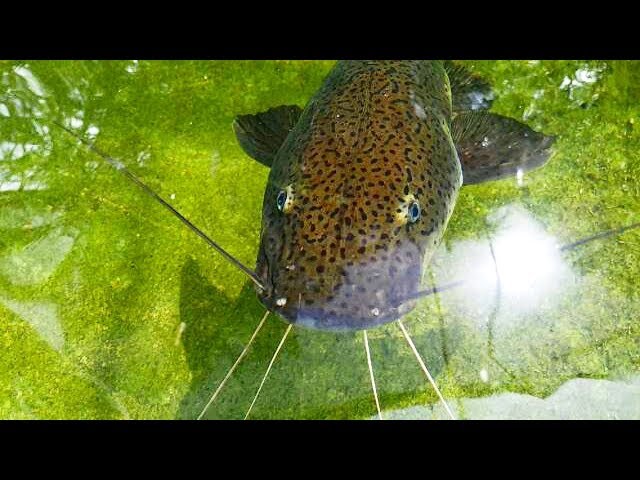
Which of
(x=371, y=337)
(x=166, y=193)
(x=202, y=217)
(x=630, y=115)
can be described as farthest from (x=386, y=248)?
(x=630, y=115)

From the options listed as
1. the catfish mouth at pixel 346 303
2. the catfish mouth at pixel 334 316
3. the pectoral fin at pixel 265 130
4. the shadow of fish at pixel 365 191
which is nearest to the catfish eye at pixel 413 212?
the shadow of fish at pixel 365 191

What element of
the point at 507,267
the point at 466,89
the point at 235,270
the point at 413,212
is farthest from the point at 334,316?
the point at 466,89

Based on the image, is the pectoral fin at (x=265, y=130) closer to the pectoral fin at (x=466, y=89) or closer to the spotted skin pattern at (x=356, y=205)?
the spotted skin pattern at (x=356, y=205)

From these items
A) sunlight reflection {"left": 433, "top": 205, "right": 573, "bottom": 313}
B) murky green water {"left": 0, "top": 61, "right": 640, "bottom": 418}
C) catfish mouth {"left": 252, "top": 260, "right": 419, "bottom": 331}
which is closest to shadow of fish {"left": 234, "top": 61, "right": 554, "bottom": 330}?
catfish mouth {"left": 252, "top": 260, "right": 419, "bottom": 331}

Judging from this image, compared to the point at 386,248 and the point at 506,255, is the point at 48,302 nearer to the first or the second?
the point at 386,248

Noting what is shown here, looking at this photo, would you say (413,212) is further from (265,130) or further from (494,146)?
(265,130)

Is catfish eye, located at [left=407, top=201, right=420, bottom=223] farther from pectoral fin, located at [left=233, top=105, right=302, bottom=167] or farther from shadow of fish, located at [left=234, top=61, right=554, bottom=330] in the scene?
pectoral fin, located at [left=233, top=105, right=302, bottom=167]

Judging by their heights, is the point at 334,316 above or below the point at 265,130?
below
